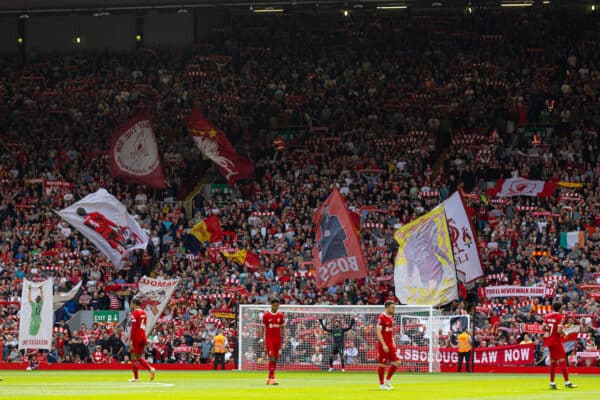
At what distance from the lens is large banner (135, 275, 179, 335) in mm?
48625

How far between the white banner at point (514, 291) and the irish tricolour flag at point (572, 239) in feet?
15.3

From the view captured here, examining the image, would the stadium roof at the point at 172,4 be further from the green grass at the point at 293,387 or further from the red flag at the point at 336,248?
the green grass at the point at 293,387

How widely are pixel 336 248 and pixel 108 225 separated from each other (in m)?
10.8

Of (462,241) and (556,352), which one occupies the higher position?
(462,241)

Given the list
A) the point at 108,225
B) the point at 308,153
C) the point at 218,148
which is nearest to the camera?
the point at 108,225

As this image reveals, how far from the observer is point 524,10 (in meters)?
67.6

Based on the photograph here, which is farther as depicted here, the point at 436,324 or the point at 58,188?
the point at 58,188

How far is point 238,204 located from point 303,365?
15.1 metres

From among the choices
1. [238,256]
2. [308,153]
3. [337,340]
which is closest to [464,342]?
[337,340]

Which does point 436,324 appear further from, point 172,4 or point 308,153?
point 172,4

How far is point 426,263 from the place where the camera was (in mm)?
46719

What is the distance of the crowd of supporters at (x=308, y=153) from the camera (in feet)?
163

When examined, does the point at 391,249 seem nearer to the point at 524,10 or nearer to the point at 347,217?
the point at 347,217

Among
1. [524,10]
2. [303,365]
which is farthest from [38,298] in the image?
[524,10]
